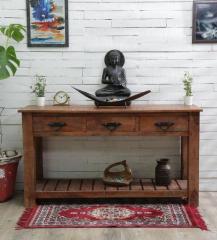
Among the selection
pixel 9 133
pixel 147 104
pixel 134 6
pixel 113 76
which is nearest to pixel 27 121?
pixel 9 133

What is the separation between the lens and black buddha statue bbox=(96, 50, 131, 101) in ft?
11.0

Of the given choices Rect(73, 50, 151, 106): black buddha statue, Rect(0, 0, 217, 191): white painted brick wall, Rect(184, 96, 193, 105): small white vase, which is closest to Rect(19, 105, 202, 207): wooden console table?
Rect(73, 50, 151, 106): black buddha statue

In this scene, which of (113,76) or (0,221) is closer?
(0,221)

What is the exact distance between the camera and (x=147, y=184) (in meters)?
3.36

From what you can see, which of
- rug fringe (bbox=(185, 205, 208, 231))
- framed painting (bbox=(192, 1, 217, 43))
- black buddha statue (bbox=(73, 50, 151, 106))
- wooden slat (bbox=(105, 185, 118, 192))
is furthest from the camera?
framed painting (bbox=(192, 1, 217, 43))

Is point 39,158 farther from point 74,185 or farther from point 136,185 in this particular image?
point 136,185

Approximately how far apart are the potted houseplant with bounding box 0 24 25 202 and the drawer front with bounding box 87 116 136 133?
750mm

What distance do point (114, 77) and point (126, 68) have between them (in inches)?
8.2

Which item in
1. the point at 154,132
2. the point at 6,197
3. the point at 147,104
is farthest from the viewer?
the point at 147,104

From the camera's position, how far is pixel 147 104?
360 centimetres

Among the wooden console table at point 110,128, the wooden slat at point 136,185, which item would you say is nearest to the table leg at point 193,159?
the wooden console table at point 110,128

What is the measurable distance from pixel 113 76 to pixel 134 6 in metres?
0.66

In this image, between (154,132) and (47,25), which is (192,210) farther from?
(47,25)

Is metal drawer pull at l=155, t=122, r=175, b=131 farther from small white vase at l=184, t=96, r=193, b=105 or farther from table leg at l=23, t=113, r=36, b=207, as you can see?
table leg at l=23, t=113, r=36, b=207
